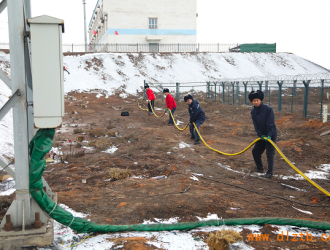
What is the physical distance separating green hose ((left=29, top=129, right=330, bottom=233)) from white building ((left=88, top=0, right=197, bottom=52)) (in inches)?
1574

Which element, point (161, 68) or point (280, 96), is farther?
point (161, 68)

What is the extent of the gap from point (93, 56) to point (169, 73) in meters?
9.25

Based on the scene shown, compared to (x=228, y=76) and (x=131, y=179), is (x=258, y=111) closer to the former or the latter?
(x=131, y=179)

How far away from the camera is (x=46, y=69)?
3.12m

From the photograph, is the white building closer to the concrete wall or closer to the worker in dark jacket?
the concrete wall

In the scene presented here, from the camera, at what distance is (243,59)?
41156 mm

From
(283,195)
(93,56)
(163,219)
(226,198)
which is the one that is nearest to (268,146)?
(283,195)

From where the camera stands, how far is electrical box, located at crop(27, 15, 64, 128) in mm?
3051

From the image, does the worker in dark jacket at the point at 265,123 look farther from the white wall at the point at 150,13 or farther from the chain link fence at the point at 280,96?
the white wall at the point at 150,13

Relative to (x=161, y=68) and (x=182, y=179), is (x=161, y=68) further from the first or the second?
(x=182, y=179)

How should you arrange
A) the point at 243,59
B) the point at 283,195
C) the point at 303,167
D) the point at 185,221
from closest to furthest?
the point at 185,221 < the point at 283,195 < the point at 303,167 < the point at 243,59

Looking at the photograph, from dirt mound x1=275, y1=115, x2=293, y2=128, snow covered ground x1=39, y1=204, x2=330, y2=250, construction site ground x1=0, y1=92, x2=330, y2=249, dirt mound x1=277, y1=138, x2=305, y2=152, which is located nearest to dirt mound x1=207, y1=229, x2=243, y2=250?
snow covered ground x1=39, y1=204, x2=330, y2=250

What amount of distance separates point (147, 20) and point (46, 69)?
4296 centimetres

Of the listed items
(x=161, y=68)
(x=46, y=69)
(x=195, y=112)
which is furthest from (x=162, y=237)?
(x=161, y=68)
